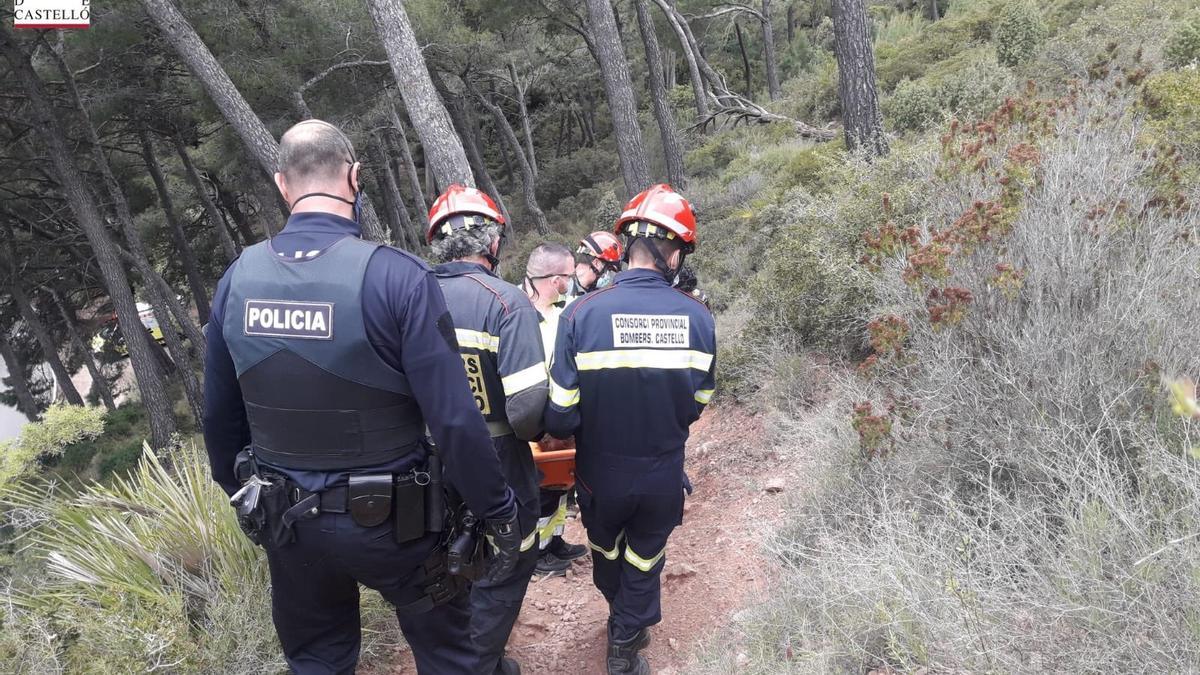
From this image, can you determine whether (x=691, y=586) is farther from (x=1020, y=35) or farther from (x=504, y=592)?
(x=1020, y=35)

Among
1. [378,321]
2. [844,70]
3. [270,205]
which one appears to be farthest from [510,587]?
[270,205]

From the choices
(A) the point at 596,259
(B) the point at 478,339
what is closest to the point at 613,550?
(B) the point at 478,339

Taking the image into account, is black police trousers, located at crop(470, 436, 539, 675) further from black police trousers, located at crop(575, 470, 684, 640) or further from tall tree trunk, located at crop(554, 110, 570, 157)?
tall tree trunk, located at crop(554, 110, 570, 157)

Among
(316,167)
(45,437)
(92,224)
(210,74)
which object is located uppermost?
(210,74)

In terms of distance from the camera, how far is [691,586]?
3928 mm

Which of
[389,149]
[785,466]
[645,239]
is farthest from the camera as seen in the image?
[389,149]

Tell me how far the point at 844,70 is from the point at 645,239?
6.31 metres

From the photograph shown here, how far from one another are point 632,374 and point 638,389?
69mm

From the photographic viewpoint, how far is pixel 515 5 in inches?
659

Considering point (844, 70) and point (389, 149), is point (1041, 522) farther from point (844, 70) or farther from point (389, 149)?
point (389, 149)

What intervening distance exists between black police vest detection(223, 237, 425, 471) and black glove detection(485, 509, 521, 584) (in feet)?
1.51

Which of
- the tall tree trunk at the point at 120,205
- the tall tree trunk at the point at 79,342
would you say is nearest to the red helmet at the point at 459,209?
the tall tree trunk at the point at 120,205

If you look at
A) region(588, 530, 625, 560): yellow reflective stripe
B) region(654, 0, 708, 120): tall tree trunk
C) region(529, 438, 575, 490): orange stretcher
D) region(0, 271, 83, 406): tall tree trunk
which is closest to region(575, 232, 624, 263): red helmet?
region(529, 438, 575, 490): orange stretcher

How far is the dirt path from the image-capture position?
356cm
